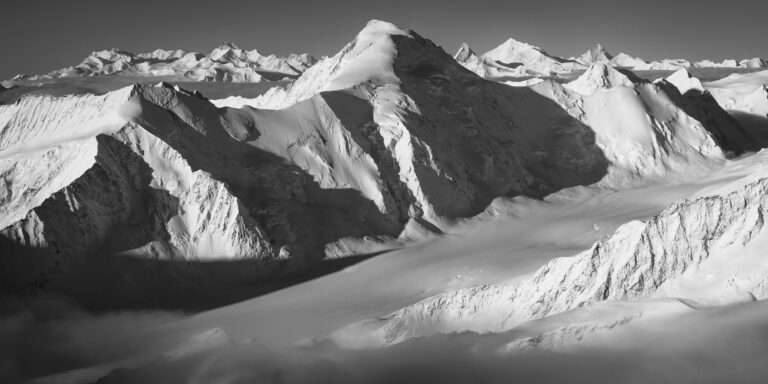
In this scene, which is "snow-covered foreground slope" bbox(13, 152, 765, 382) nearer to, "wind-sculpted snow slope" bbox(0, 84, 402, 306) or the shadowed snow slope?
the shadowed snow slope

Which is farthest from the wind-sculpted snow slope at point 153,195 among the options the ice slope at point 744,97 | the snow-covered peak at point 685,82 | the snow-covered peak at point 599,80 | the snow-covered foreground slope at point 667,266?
the ice slope at point 744,97

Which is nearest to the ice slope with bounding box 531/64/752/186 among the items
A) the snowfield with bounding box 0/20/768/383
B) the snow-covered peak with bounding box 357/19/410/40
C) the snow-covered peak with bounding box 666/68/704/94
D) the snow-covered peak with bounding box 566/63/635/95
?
the snowfield with bounding box 0/20/768/383

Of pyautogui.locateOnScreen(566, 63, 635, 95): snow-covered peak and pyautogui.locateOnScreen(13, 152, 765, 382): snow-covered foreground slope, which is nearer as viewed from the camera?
pyautogui.locateOnScreen(13, 152, 765, 382): snow-covered foreground slope

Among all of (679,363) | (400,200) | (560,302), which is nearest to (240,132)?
(400,200)

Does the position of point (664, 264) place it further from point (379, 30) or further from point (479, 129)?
point (379, 30)

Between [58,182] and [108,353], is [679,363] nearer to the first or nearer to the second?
[108,353]

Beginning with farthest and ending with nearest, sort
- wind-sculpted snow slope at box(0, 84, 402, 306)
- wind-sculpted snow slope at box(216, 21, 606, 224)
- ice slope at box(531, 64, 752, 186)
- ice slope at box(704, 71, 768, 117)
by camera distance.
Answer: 1. ice slope at box(704, 71, 768, 117)
2. ice slope at box(531, 64, 752, 186)
3. wind-sculpted snow slope at box(216, 21, 606, 224)
4. wind-sculpted snow slope at box(0, 84, 402, 306)

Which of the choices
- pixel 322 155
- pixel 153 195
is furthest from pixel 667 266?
pixel 322 155
